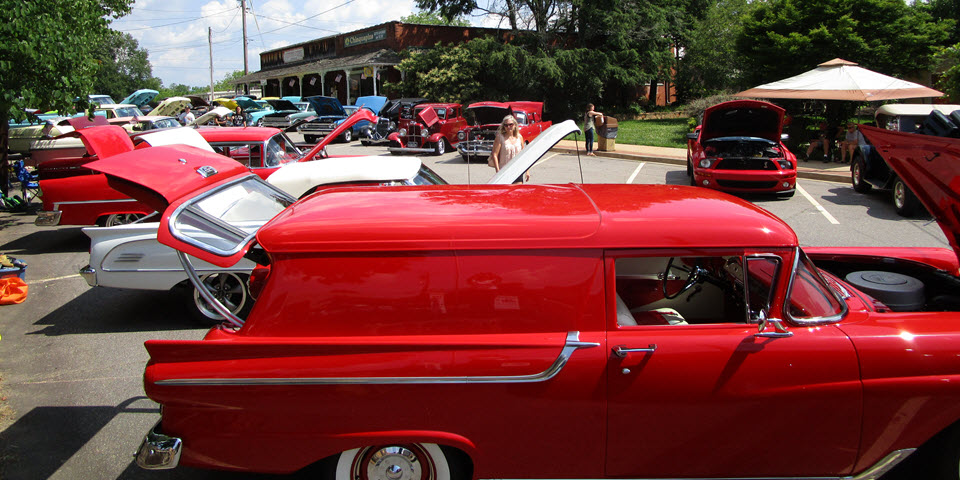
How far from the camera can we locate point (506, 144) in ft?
27.5

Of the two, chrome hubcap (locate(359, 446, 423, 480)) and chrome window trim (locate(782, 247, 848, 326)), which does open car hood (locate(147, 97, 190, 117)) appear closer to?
chrome hubcap (locate(359, 446, 423, 480))

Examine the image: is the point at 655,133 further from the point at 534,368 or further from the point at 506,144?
the point at 534,368

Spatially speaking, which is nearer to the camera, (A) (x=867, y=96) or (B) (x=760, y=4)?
(A) (x=867, y=96)

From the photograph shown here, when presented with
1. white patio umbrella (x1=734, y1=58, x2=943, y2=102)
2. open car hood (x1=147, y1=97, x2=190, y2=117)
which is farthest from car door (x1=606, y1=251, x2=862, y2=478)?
open car hood (x1=147, y1=97, x2=190, y2=117)

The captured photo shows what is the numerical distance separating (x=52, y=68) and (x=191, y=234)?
8441 mm

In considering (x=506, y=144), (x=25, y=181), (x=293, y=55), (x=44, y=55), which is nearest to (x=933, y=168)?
(x=506, y=144)

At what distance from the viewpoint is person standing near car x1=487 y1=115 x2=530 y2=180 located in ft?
27.2

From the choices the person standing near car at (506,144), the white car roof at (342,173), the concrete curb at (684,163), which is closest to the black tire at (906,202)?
the concrete curb at (684,163)

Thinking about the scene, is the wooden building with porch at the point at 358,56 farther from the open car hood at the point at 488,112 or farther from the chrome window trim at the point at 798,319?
the chrome window trim at the point at 798,319

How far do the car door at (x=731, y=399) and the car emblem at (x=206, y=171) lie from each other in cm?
267

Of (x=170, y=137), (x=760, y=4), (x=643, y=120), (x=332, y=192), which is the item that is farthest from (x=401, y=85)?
(x=332, y=192)

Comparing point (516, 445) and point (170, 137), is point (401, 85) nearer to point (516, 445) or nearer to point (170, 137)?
point (170, 137)

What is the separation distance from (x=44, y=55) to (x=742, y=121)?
12.7m

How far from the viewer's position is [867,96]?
1523cm
